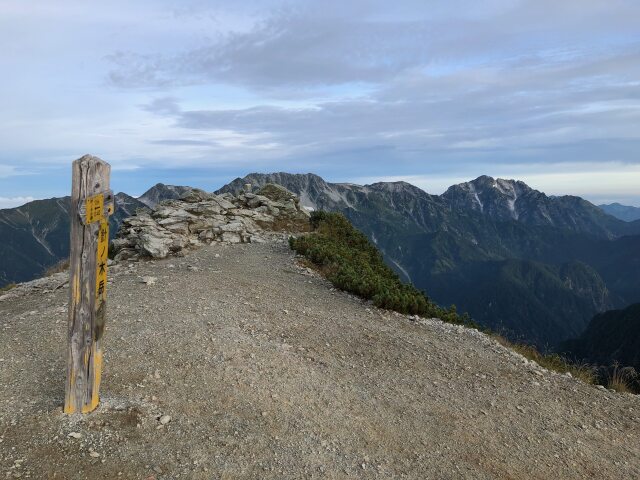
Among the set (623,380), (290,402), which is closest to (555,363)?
(623,380)

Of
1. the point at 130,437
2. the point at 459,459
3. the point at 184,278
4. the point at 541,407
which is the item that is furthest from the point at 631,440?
the point at 184,278

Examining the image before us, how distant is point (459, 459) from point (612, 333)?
13885 cm

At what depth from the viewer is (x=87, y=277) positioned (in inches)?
265

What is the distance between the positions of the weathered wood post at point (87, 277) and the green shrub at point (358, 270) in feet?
30.8

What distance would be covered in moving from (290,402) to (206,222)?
16838 mm

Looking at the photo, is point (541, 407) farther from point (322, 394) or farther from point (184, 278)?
point (184, 278)

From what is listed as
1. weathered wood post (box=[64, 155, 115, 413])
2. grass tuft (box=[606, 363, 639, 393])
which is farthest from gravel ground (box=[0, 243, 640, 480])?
grass tuft (box=[606, 363, 639, 393])

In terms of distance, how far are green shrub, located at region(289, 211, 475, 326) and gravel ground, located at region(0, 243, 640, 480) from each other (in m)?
1.03

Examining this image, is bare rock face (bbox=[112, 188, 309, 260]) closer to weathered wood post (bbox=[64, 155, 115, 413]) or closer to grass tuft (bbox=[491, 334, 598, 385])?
weathered wood post (bbox=[64, 155, 115, 413])

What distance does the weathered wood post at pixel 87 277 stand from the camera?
6531mm

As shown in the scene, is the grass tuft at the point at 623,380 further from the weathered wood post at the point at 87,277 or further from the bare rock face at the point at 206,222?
the bare rock face at the point at 206,222

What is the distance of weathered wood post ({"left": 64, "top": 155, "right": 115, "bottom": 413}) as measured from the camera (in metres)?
6.53

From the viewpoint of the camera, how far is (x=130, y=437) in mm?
6676

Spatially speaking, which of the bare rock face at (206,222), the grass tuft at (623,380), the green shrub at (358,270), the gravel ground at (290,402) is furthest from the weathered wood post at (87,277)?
the bare rock face at (206,222)
